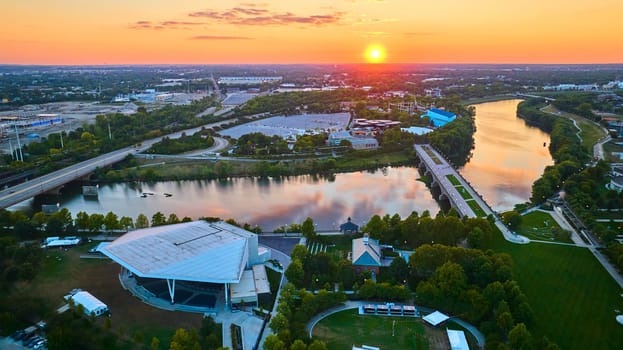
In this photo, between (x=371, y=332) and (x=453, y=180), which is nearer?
(x=371, y=332)

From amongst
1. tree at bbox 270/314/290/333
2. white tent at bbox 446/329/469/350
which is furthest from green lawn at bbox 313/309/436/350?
tree at bbox 270/314/290/333

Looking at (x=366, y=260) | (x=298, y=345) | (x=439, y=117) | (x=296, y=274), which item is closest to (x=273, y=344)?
(x=298, y=345)

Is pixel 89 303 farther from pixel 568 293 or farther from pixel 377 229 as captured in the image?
pixel 568 293

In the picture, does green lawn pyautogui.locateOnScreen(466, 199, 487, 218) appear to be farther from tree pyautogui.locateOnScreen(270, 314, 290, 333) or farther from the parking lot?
the parking lot

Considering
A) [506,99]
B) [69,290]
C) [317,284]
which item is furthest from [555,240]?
[506,99]

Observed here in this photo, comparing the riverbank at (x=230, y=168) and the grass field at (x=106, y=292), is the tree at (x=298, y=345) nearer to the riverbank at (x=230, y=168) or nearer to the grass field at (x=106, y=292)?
the grass field at (x=106, y=292)

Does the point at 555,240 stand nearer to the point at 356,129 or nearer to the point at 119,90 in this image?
the point at 356,129
